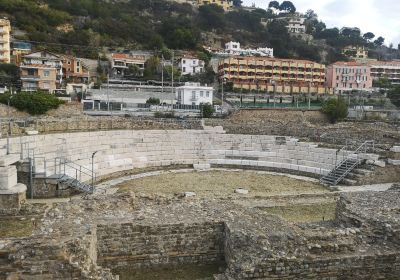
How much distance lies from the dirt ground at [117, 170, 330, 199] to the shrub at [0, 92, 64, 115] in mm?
18057

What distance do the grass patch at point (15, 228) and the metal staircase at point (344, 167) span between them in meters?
15.5

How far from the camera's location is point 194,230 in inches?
377

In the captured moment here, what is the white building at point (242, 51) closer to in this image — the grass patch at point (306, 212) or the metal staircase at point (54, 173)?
the metal staircase at point (54, 173)

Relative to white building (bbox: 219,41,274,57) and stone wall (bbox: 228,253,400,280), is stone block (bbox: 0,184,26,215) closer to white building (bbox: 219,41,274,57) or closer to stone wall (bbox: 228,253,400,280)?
stone wall (bbox: 228,253,400,280)

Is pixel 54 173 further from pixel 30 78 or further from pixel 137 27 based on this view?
pixel 137 27

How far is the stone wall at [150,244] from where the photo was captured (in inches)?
366

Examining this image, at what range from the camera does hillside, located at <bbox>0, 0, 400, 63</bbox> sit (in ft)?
246

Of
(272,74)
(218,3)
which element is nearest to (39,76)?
(272,74)

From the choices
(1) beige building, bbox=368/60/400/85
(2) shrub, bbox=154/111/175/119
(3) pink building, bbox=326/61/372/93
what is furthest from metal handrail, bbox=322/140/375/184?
(1) beige building, bbox=368/60/400/85

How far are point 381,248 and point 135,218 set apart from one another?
19.5 feet

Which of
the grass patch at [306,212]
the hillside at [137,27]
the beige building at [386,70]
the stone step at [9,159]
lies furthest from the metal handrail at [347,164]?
the beige building at [386,70]

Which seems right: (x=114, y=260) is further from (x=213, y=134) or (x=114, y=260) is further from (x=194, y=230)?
(x=213, y=134)

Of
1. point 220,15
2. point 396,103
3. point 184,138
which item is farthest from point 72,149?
point 220,15

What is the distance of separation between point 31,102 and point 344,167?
26.4 meters
